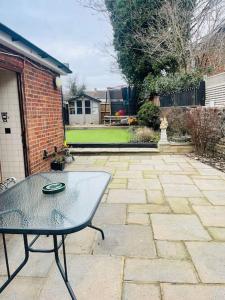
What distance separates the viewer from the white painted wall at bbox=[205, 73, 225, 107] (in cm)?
726

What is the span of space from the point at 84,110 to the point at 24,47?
15924 mm

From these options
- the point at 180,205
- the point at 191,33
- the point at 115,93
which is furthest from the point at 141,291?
the point at 115,93

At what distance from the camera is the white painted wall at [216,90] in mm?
7262

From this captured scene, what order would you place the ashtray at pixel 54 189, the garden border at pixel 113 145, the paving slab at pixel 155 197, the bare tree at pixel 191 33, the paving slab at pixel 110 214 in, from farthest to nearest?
1. the bare tree at pixel 191 33
2. the garden border at pixel 113 145
3. the paving slab at pixel 155 197
4. the paving slab at pixel 110 214
5. the ashtray at pixel 54 189

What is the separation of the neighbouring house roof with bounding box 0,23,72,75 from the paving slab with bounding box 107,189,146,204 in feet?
8.47

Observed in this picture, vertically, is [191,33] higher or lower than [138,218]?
higher

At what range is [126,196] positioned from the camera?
153 inches

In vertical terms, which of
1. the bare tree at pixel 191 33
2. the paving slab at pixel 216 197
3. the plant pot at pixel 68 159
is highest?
the bare tree at pixel 191 33

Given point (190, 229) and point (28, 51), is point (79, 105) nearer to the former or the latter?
point (28, 51)

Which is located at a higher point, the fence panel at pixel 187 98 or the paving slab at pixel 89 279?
the fence panel at pixel 187 98

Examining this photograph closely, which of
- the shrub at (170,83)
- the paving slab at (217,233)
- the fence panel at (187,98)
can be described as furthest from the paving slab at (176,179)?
the shrub at (170,83)

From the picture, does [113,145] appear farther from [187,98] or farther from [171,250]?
[171,250]

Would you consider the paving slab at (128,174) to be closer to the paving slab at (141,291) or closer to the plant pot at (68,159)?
the plant pot at (68,159)

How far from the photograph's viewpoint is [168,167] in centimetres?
568
